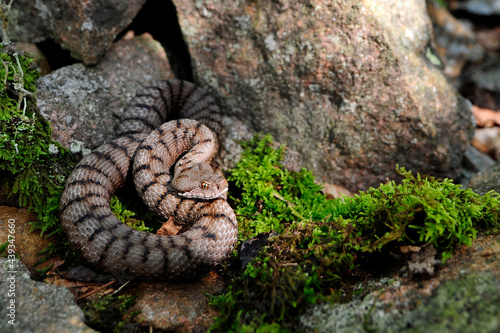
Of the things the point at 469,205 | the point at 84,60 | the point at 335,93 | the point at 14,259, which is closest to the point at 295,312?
the point at 469,205

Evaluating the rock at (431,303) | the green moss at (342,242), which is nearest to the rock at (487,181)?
the green moss at (342,242)

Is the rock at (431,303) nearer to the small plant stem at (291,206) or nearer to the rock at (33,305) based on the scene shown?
the small plant stem at (291,206)

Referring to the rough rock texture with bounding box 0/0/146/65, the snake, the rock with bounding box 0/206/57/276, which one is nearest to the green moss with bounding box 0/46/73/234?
the rock with bounding box 0/206/57/276

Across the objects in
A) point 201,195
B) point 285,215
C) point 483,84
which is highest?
point 201,195

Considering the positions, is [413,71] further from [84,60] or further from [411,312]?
[84,60]

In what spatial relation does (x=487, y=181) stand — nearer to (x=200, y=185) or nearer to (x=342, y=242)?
(x=342, y=242)

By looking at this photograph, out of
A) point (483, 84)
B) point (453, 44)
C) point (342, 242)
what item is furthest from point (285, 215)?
point (453, 44)
